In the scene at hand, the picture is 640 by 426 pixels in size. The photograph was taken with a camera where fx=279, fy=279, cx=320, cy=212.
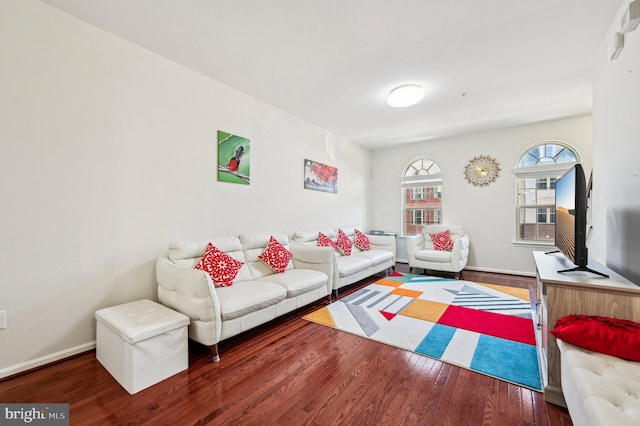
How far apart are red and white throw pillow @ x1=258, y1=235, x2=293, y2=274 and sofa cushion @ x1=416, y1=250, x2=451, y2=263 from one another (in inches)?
104

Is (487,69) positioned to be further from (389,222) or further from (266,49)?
(389,222)

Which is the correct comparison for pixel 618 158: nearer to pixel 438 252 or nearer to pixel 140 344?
pixel 438 252

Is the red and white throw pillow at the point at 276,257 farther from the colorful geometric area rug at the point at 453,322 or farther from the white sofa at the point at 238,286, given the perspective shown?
the colorful geometric area rug at the point at 453,322

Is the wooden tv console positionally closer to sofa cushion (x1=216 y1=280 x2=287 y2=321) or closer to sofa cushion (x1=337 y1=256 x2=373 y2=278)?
sofa cushion (x1=216 y1=280 x2=287 y2=321)

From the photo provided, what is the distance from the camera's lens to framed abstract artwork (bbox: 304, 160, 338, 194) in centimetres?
470

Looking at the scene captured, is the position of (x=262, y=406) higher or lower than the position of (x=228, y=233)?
lower

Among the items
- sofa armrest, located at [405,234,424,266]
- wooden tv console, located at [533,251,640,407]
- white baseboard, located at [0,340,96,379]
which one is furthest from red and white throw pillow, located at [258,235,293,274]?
sofa armrest, located at [405,234,424,266]

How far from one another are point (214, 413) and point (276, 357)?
26.8 inches

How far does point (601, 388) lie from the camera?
108cm

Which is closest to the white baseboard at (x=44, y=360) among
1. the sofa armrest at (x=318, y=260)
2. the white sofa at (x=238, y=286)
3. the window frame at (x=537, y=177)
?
the white sofa at (x=238, y=286)

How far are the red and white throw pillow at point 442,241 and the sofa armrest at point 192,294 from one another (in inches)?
164

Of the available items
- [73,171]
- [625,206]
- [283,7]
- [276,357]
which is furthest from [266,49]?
[625,206]

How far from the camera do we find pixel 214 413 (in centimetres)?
162

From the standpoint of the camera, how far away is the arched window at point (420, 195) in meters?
5.83
